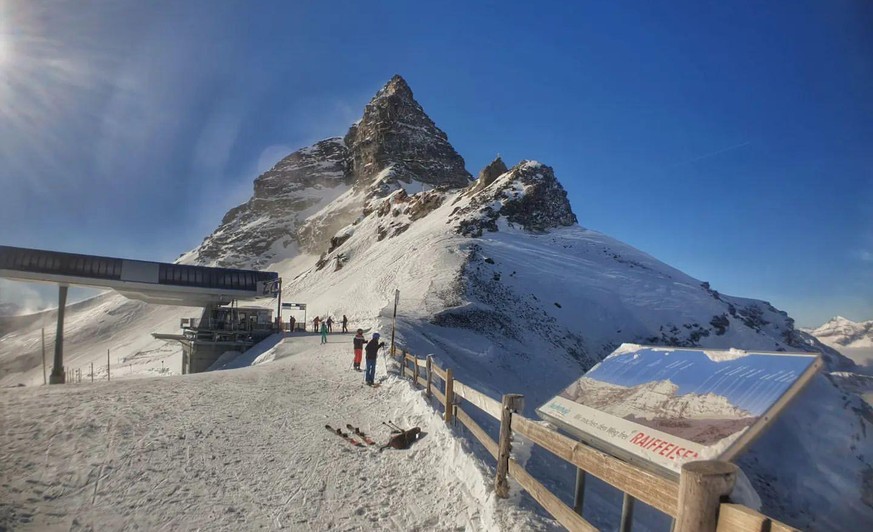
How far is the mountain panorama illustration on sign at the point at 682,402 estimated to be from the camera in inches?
205

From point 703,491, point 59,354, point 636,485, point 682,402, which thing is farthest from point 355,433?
point 59,354

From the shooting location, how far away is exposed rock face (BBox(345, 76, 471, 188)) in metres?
134

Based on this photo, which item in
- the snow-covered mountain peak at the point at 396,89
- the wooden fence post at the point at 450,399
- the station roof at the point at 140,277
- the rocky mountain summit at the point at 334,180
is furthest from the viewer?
the snow-covered mountain peak at the point at 396,89

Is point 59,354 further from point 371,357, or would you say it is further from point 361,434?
point 361,434

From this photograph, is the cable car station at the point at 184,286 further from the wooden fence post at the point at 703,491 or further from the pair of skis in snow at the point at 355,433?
the wooden fence post at the point at 703,491

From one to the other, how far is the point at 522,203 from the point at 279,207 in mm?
107472

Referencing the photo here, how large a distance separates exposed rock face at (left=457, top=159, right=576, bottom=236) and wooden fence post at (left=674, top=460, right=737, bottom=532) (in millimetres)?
50027

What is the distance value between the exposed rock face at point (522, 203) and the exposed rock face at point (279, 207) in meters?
80.6

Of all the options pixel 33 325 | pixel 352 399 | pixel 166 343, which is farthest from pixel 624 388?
pixel 33 325

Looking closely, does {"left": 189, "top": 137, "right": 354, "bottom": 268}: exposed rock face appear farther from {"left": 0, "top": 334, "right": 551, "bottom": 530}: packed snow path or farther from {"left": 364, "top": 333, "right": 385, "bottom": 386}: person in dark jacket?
{"left": 0, "top": 334, "right": 551, "bottom": 530}: packed snow path

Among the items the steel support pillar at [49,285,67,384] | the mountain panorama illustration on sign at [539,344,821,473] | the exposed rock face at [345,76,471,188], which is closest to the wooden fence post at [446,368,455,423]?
the mountain panorama illustration on sign at [539,344,821,473]

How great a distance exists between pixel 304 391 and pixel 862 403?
13.0m

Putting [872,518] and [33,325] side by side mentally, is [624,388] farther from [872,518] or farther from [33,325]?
[33,325]

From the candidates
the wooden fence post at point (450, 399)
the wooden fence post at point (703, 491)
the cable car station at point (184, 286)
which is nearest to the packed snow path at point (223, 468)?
the wooden fence post at point (450, 399)
